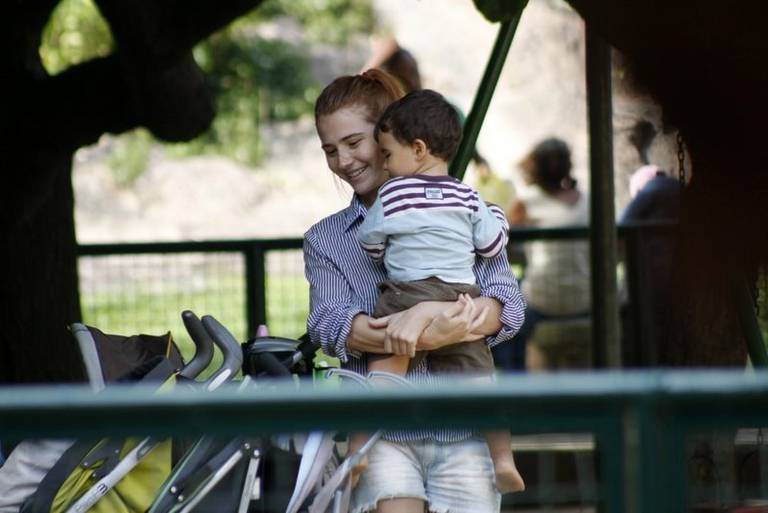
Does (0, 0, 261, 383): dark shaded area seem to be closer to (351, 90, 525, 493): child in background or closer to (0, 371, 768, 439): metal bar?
(351, 90, 525, 493): child in background

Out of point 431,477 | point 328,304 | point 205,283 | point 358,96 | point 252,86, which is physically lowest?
point 431,477

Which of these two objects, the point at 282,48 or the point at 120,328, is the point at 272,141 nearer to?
the point at 282,48

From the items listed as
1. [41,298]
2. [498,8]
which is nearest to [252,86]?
[41,298]

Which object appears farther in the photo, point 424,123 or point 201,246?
point 201,246

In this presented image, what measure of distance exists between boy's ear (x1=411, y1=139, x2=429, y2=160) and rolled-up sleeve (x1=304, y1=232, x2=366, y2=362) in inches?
15.3

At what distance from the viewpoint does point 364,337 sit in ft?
10.4

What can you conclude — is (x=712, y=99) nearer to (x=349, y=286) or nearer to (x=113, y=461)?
(x=349, y=286)

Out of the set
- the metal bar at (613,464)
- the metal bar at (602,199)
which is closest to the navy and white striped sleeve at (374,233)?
the metal bar at (613,464)

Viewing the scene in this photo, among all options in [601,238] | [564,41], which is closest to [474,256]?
[601,238]

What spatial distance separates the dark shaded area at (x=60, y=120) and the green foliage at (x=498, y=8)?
1231 millimetres

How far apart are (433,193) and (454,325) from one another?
0.97ft

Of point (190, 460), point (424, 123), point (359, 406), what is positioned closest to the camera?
point (359, 406)

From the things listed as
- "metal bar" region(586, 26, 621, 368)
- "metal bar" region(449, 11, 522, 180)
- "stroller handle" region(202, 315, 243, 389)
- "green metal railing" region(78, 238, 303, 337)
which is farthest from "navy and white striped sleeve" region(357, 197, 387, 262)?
"green metal railing" region(78, 238, 303, 337)

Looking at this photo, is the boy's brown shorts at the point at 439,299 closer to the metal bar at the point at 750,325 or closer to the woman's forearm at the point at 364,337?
the woman's forearm at the point at 364,337
